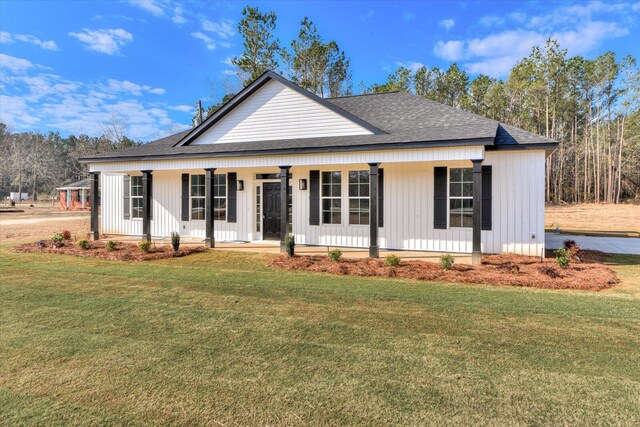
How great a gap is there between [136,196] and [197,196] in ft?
9.20

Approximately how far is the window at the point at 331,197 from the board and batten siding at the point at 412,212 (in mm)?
166

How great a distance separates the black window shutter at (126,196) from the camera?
1352cm

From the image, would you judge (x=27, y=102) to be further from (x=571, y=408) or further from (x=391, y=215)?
(x=571, y=408)

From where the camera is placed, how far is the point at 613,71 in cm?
2991

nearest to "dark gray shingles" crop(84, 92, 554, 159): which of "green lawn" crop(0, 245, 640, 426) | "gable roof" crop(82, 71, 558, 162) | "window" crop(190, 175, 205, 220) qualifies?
"gable roof" crop(82, 71, 558, 162)

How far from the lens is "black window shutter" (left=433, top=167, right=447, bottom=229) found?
9.56 m

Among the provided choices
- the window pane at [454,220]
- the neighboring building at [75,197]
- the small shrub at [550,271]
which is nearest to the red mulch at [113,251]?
the window pane at [454,220]

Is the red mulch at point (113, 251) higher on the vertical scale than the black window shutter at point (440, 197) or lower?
lower

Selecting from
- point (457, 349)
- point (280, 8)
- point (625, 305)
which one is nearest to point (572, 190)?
point (280, 8)

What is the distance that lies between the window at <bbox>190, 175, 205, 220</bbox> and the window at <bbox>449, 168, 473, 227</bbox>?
8352 millimetres

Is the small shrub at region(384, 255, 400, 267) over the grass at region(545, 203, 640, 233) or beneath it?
beneath

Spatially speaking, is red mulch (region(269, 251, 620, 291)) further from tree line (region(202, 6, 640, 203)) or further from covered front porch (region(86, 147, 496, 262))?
tree line (region(202, 6, 640, 203))

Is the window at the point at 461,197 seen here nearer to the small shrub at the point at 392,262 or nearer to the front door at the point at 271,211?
the small shrub at the point at 392,262

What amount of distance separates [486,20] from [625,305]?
54.3 feet
